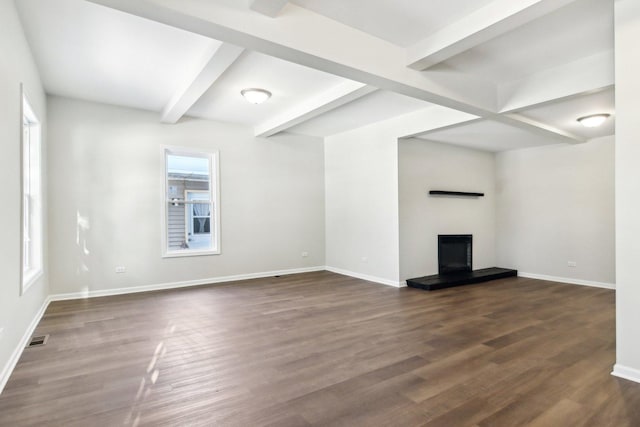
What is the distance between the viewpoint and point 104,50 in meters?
3.46

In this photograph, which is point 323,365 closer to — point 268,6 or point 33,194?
point 268,6

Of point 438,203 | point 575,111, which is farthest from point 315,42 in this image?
point 438,203

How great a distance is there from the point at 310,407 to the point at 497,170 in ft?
22.6

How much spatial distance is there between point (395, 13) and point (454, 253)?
4953 millimetres

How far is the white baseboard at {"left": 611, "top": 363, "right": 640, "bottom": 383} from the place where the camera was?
97.0 inches

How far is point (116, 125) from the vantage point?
17.4ft

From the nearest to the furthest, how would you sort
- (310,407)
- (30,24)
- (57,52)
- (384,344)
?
(310,407) < (30,24) < (384,344) < (57,52)

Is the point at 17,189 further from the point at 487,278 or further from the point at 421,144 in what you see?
the point at 487,278

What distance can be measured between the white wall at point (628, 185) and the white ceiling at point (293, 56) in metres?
0.33

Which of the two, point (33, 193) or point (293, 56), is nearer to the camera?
point (293, 56)

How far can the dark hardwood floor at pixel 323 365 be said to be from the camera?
2102 millimetres

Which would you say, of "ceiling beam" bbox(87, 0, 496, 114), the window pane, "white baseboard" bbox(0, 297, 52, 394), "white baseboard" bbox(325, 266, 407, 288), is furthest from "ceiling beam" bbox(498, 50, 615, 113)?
"white baseboard" bbox(0, 297, 52, 394)

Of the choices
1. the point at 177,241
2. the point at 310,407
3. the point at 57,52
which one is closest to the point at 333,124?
the point at 177,241

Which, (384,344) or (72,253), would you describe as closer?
(384,344)
